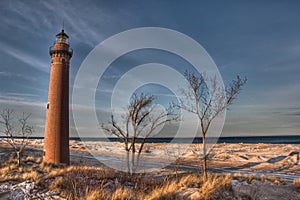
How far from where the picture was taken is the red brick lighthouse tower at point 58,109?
55.6 ft

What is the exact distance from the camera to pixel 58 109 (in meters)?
17.3

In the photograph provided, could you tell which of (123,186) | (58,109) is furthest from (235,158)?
(123,186)

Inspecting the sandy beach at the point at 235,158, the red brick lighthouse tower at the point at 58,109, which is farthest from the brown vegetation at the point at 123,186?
the red brick lighthouse tower at the point at 58,109

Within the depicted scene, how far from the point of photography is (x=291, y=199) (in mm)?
8359

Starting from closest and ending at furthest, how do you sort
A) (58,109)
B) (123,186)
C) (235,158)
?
(123,186) → (58,109) → (235,158)

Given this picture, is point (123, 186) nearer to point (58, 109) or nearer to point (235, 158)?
point (58, 109)

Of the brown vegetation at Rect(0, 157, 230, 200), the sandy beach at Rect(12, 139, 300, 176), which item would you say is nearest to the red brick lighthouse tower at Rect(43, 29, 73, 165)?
the sandy beach at Rect(12, 139, 300, 176)

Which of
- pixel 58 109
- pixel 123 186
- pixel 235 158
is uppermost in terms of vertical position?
pixel 58 109

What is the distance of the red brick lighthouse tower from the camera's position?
17.0 metres

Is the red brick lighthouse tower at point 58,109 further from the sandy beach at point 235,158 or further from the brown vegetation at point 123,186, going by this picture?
Answer: the brown vegetation at point 123,186

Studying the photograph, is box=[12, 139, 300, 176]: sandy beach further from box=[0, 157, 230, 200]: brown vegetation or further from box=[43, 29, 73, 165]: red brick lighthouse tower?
box=[0, 157, 230, 200]: brown vegetation

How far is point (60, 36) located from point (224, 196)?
1772 cm

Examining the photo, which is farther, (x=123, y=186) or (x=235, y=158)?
(x=235, y=158)

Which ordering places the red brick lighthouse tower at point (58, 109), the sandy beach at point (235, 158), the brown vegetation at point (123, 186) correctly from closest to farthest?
1. the brown vegetation at point (123, 186)
2. the red brick lighthouse tower at point (58, 109)
3. the sandy beach at point (235, 158)
